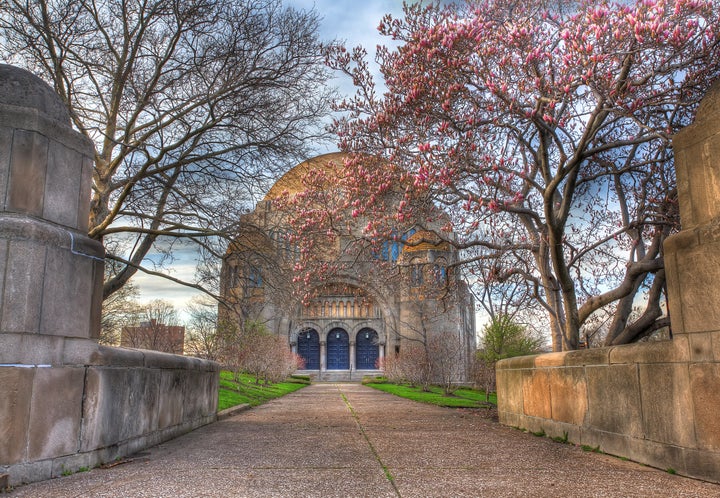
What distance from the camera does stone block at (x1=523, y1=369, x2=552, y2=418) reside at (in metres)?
6.99

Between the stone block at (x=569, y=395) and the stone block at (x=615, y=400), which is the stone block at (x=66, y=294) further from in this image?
the stone block at (x=569, y=395)

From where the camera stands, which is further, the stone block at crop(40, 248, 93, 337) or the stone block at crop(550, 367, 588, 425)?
the stone block at crop(550, 367, 588, 425)

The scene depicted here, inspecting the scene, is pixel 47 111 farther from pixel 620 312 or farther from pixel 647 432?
pixel 620 312

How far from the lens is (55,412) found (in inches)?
169

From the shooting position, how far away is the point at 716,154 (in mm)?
4293

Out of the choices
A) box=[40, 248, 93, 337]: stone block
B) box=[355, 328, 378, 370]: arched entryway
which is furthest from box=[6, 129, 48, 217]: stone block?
box=[355, 328, 378, 370]: arched entryway

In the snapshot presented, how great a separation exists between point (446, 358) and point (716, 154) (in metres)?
17.1

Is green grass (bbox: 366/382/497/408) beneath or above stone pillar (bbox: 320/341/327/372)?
beneath

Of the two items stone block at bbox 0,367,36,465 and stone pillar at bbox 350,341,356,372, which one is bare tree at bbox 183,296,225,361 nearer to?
stone block at bbox 0,367,36,465

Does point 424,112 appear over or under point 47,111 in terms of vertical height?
over

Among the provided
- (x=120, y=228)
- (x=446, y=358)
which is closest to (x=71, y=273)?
(x=120, y=228)

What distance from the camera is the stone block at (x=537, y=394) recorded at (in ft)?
22.9

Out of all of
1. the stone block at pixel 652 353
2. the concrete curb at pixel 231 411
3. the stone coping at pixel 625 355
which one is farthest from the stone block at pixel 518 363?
the concrete curb at pixel 231 411

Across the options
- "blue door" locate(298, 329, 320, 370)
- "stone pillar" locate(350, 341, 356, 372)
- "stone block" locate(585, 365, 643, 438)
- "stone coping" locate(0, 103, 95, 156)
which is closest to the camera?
"stone coping" locate(0, 103, 95, 156)
